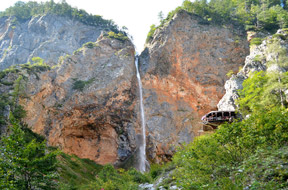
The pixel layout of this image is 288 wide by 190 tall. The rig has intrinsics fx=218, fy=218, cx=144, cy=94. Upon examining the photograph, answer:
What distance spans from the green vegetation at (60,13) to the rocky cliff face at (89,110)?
26.3m

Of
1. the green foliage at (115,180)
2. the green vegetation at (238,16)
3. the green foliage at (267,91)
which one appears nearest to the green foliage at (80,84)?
the green vegetation at (238,16)

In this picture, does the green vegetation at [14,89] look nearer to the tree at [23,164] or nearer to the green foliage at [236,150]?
the tree at [23,164]

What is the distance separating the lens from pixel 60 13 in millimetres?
63094

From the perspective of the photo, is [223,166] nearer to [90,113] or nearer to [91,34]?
[90,113]

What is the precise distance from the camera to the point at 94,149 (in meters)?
→ 37.9

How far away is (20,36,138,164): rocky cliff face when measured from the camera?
35.6 metres

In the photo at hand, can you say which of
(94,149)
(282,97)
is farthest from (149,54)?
(282,97)

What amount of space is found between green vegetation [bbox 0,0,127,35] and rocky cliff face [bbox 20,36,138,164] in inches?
1036

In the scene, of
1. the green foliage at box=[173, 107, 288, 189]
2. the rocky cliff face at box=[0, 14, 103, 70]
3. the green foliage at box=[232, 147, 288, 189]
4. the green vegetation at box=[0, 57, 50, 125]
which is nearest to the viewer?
the green foliage at box=[232, 147, 288, 189]

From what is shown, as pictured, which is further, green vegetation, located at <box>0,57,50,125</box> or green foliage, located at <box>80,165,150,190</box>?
green vegetation, located at <box>0,57,50,125</box>

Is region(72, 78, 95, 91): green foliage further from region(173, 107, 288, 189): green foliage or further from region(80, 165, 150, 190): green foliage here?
region(173, 107, 288, 189): green foliage

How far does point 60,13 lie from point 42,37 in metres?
9.15

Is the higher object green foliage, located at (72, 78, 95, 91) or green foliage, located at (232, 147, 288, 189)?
green foliage, located at (72, 78, 95, 91)

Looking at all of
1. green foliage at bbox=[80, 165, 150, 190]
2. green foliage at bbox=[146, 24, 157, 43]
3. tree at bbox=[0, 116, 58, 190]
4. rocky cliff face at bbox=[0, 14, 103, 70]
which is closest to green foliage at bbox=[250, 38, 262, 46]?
green foliage at bbox=[146, 24, 157, 43]
